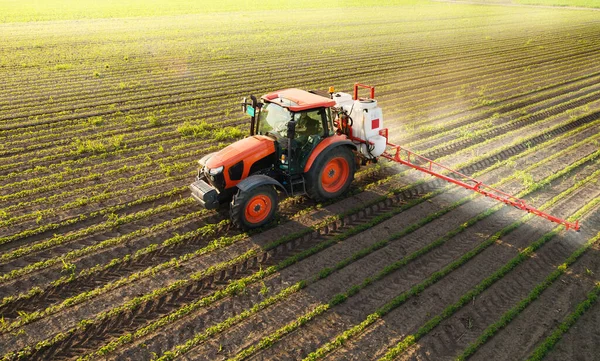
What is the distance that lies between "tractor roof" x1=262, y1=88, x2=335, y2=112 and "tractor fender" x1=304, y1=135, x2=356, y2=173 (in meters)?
0.71

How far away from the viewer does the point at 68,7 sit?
48.2 meters

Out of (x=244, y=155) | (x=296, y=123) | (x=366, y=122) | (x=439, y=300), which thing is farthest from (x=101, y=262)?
(x=366, y=122)

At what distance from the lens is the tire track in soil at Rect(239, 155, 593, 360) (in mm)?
5312

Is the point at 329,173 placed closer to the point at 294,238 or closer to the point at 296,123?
the point at 296,123

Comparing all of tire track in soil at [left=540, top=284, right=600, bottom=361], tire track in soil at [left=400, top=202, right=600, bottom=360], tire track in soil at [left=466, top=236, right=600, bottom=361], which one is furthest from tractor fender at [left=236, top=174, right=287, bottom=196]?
tire track in soil at [left=540, top=284, right=600, bottom=361]

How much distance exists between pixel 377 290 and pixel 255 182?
8.86ft

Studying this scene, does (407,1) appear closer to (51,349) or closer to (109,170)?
(109,170)

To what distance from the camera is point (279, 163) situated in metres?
7.80

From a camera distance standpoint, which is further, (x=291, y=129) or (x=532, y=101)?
(x=532, y=101)

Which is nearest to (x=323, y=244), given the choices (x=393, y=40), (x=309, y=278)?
(x=309, y=278)

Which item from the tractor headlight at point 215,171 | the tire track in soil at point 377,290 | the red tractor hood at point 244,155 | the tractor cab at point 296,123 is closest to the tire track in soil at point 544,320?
the tire track in soil at point 377,290

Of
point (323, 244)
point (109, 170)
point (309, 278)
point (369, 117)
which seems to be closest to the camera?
point (309, 278)

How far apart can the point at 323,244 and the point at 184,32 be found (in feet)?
96.1

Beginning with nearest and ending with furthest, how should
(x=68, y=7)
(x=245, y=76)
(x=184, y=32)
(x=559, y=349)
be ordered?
(x=559, y=349), (x=245, y=76), (x=184, y=32), (x=68, y=7)
